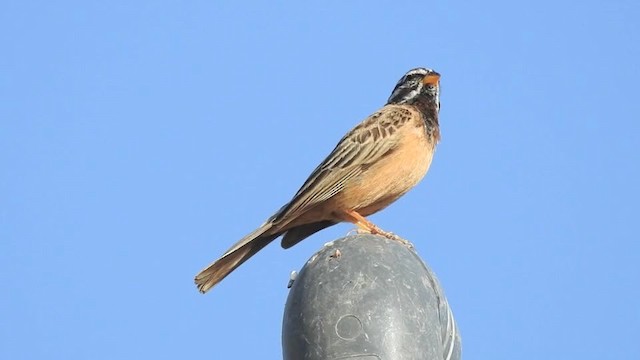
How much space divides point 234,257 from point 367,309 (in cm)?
468

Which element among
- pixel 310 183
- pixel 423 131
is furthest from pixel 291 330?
pixel 423 131

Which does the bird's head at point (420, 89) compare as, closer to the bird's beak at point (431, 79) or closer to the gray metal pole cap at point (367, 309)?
the bird's beak at point (431, 79)

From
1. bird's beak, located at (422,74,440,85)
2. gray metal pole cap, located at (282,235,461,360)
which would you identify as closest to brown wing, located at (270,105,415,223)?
bird's beak, located at (422,74,440,85)

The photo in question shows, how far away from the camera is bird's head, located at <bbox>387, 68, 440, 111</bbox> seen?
1416cm

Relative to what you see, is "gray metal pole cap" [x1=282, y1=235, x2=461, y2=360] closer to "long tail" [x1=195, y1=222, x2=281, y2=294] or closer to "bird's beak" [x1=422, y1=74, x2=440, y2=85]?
"long tail" [x1=195, y1=222, x2=281, y2=294]

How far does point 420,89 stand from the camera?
14.3m

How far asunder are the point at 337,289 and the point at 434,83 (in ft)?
24.7

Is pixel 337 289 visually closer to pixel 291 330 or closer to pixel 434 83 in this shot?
pixel 291 330

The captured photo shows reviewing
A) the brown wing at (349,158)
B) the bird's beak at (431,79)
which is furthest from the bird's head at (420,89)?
the brown wing at (349,158)

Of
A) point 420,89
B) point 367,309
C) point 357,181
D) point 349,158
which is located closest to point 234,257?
point 357,181

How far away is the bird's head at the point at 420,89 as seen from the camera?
46.4 feet

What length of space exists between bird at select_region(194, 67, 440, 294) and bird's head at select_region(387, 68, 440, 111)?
906 millimetres

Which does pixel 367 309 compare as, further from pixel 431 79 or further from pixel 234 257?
pixel 431 79

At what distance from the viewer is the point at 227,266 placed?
1132 cm
